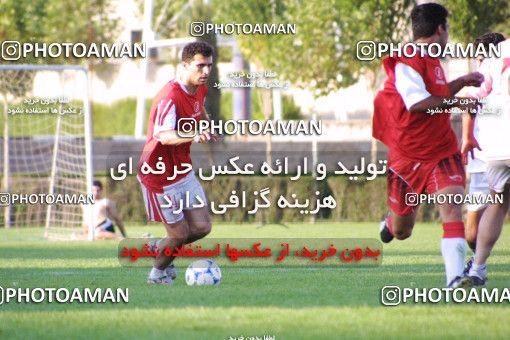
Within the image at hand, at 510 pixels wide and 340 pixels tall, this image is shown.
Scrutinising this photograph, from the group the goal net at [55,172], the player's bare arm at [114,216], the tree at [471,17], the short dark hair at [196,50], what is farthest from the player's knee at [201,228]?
the tree at [471,17]

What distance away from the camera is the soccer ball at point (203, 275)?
12.0 m

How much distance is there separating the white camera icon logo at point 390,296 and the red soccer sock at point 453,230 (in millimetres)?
625

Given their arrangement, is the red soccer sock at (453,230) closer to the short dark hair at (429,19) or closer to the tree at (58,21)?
the short dark hair at (429,19)

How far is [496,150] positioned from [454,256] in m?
1.66

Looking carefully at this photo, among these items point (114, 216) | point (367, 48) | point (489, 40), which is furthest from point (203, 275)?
point (114, 216)

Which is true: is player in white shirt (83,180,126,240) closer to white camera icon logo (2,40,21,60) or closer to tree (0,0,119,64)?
white camera icon logo (2,40,21,60)

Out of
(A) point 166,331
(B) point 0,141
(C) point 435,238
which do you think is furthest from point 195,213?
(B) point 0,141

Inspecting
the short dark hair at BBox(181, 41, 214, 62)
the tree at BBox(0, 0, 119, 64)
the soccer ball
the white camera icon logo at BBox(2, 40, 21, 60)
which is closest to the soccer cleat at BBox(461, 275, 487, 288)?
the soccer ball

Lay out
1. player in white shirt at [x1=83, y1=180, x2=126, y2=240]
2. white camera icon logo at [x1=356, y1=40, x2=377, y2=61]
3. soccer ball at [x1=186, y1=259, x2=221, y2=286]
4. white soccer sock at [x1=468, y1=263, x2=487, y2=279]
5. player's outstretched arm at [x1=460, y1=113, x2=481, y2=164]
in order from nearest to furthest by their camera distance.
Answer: white soccer sock at [x1=468, y1=263, x2=487, y2=279] → soccer ball at [x1=186, y1=259, x2=221, y2=286] → player's outstretched arm at [x1=460, y1=113, x2=481, y2=164] → white camera icon logo at [x1=356, y1=40, x2=377, y2=61] → player in white shirt at [x1=83, y1=180, x2=126, y2=240]

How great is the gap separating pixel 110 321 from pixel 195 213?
126 inches

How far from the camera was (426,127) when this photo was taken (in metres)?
10.7

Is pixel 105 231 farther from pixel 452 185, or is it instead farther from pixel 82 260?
pixel 452 185

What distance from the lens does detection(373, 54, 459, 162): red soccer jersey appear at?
10.6m

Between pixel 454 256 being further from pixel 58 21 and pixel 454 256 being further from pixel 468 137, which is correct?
pixel 58 21
